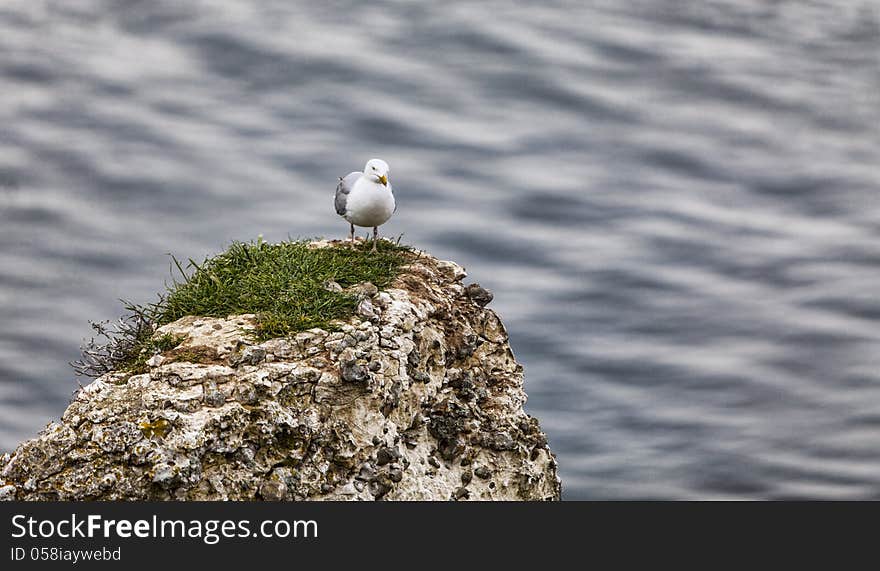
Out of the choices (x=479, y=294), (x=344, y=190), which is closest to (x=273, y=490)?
(x=479, y=294)

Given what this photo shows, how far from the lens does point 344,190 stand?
35.2 feet

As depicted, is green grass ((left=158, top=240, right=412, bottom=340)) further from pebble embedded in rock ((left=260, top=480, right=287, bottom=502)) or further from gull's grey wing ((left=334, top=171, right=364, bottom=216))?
pebble embedded in rock ((left=260, top=480, right=287, bottom=502))

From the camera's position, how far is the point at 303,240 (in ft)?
35.2

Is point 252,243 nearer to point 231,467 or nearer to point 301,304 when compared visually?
point 301,304

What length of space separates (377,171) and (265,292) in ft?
6.02

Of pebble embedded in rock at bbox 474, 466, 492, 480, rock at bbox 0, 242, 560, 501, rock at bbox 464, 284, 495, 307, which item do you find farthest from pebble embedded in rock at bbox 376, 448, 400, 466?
rock at bbox 464, 284, 495, 307

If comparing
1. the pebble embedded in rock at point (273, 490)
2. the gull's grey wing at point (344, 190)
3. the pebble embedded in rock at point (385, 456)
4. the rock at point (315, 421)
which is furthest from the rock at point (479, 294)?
the pebble embedded in rock at point (273, 490)

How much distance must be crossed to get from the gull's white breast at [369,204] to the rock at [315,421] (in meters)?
0.72

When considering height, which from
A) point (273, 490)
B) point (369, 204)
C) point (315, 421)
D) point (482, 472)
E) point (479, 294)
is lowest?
point (273, 490)

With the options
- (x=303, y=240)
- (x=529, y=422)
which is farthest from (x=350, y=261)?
(x=529, y=422)

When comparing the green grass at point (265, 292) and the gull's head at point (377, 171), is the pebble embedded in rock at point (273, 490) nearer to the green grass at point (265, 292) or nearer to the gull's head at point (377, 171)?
the green grass at point (265, 292)

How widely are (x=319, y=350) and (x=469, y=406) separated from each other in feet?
5.37

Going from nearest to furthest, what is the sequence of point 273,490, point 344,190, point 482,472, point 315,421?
point 273,490 → point 315,421 → point 482,472 → point 344,190

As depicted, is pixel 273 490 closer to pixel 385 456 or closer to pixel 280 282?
pixel 385 456
